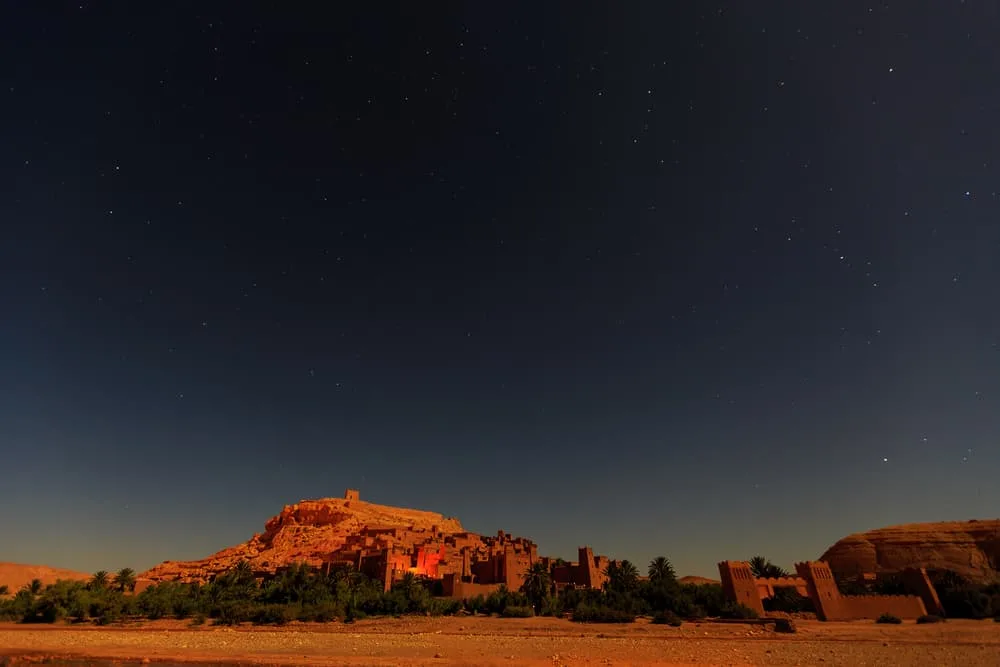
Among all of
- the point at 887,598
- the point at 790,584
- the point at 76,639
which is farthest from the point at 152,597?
the point at 887,598

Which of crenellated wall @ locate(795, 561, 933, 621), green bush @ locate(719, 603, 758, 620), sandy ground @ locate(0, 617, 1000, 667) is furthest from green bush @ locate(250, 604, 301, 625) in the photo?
crenellated wall @ locate(795, 561, 933, 621)

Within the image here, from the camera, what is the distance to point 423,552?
58.4 metres

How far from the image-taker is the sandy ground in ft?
71.5

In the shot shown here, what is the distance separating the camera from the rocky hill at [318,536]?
69.0 metres

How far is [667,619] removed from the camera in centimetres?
3453

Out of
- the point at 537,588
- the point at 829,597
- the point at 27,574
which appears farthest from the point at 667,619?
the point at 27,574

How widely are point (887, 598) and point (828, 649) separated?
A: 17.4m

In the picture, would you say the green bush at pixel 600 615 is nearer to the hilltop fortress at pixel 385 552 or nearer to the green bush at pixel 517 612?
the green bush at pixel 517 612

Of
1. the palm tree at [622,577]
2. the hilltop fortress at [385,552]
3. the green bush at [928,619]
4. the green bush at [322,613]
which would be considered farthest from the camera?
the hilltop fortress at [385,552]

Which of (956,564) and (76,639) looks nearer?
(76,639)

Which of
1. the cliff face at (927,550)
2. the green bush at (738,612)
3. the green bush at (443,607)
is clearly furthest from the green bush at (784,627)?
the cliff face at (927,550)

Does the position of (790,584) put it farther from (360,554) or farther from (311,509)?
(311,509)

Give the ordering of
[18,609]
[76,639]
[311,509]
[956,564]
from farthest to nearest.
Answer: [311,509], [956,564], [18,609], [76,639]

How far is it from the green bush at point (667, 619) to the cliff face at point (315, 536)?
3253cm
